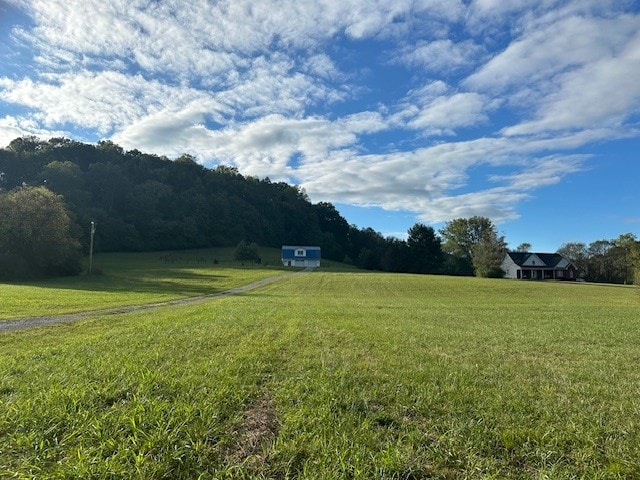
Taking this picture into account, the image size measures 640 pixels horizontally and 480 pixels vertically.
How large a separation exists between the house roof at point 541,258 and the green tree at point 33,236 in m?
86.2

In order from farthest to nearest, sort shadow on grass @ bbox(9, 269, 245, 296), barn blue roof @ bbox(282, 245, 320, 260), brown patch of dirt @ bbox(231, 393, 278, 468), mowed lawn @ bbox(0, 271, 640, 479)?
barn blue roof @ bbox(282, 245, 320, 260)
shadow on grass @ bbox(9, 269, 245, 296)
brown patch of dirt @ bbox(231, 393, 278, 468)
mowed lawn @ bbox(0, 271, 640, 479)

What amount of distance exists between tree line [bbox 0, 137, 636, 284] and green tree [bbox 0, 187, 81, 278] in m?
0.29

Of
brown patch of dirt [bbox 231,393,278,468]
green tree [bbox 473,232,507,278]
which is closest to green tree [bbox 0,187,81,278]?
brown patch of dirt [bbox 231,393,278,468]

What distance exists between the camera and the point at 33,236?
41281 mm

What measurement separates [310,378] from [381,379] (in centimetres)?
109

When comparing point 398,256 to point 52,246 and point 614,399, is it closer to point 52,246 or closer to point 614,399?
point 52,246

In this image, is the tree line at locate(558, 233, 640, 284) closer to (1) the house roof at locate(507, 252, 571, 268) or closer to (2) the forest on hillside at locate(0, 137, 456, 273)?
(1) the house roof at locate(507, 252, 571, 268)

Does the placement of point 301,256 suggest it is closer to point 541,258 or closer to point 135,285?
point 541,258

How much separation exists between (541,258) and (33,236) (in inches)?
3753

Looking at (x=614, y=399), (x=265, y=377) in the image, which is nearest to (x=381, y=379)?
(x=265, y=377)

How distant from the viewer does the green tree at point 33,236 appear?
133ft

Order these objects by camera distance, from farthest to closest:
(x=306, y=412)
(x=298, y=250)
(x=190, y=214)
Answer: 1. (x=190, y=214)
2. (x=298, y=250)
3. (x=306, y=412)

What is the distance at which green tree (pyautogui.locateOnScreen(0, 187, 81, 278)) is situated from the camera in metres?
40.6

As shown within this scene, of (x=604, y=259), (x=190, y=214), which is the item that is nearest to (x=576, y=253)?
(x=604, y=259)
